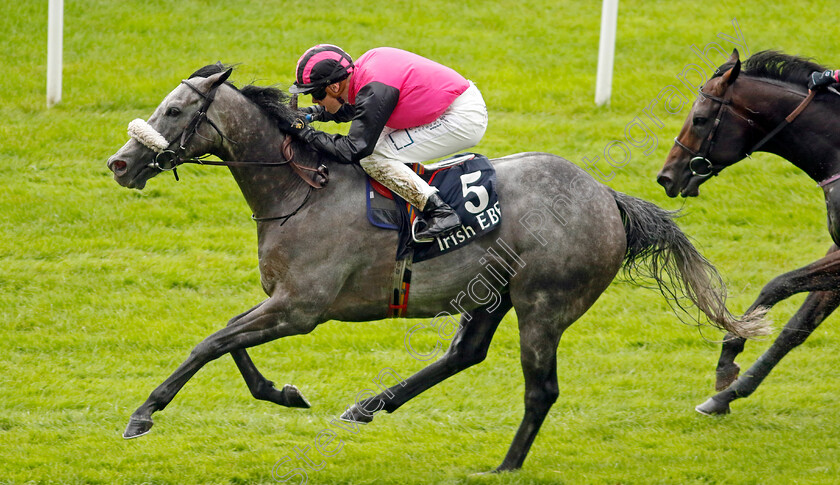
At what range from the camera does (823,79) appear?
19.6 feet

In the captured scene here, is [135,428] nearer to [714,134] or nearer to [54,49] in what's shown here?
[714,134]

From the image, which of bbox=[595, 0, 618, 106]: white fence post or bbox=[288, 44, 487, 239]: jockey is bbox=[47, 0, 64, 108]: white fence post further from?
bbox=[288, 44, 487, 239]: jockey

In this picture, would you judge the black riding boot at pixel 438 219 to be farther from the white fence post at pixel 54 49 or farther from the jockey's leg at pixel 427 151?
the white fence post at pixel 54 49

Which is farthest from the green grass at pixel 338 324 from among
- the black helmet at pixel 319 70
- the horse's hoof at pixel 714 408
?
the black helmet at pixel 319 70

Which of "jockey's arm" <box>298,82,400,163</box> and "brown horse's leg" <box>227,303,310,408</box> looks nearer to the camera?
"jockey's arm" <box>298,82,400,163</box>

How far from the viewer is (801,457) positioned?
6.26 m

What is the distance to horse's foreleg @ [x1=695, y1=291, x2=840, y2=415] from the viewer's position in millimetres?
6637

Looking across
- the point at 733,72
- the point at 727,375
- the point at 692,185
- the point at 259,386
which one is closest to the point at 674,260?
the point at 692,185

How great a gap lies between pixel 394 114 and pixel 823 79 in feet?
8.54

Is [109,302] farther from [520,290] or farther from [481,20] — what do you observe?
[481,20]

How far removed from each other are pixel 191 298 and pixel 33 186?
2.54m

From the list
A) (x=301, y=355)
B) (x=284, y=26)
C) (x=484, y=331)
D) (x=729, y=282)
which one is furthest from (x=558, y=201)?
(x=284, y=26)

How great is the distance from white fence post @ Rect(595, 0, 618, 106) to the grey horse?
18.1 ft

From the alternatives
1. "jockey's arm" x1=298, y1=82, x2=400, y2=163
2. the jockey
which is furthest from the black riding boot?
"jockey's arm" x1=298, y1=82, x2=400, y2=163
